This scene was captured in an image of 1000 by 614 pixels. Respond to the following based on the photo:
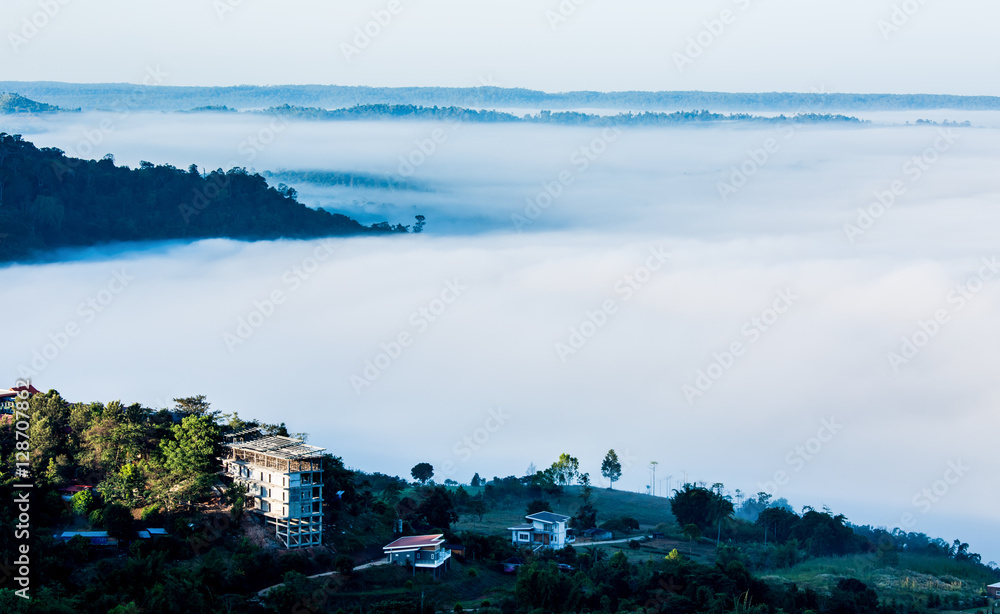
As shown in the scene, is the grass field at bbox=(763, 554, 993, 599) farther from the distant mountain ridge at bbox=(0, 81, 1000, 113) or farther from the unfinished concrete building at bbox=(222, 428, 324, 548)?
the distant mountain ridge at bbox=(0, 81, 1000, 113)

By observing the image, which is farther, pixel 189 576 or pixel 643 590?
pixel 643 590

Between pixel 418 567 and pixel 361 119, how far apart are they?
13747 cm

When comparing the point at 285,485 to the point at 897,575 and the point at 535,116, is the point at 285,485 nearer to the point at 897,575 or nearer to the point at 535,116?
the point at 897,575

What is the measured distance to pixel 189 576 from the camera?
26531 millimetres

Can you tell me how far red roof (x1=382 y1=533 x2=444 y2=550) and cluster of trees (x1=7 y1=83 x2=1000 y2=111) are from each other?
5472 inches

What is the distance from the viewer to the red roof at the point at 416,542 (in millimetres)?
30891

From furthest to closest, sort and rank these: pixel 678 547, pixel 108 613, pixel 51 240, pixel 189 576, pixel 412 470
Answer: pixel 51 240 < pixel 412 470 < pixel 678 547 < pixel 189 576 < pixel 108 613

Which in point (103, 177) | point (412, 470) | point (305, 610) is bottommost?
point (305, 610)

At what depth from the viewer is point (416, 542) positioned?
3134cm

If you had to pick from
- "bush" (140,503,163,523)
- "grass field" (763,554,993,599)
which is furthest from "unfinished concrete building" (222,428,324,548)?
"grass field" (763,554,993,599)

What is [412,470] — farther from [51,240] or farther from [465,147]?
[465,147]

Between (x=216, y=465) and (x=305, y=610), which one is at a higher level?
(x=216, y=465)

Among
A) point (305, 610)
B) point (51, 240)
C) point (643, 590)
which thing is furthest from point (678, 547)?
point (51, 240)

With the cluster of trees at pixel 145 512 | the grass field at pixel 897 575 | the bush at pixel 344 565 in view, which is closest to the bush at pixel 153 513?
the cluster of trees at pixel 145 512
